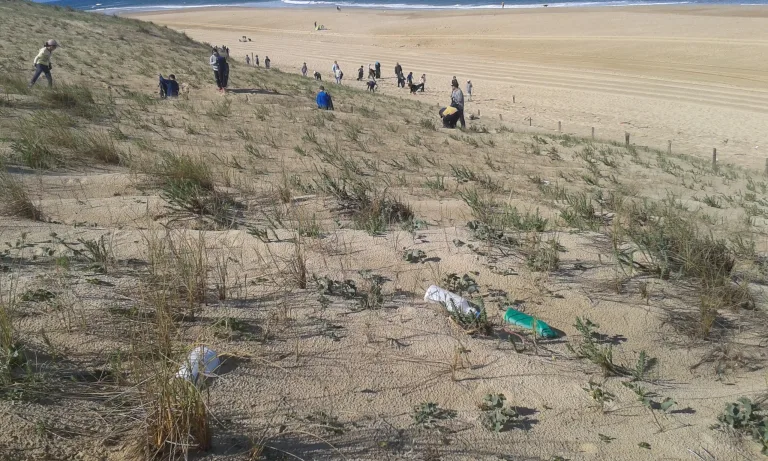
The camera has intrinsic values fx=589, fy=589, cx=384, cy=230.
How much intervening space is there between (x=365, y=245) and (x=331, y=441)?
233cm

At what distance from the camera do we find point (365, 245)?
189 inches

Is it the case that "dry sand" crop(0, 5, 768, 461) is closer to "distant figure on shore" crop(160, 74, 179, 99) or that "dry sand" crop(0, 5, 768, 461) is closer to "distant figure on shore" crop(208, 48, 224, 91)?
"distant figure on shore" crop(160, 74, 179, 99)

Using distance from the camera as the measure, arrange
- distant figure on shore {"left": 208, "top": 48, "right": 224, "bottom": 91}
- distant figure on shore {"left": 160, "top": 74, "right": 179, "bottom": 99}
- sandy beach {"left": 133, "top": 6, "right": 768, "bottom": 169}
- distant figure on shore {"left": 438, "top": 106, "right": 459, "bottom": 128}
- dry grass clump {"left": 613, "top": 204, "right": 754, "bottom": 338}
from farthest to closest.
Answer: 1. sandy beach {"left": 133, "top": 6, "right": 768, "bottom": 169}
2. distant figure on shore {"left": 438, "top": 106, "right": 459, "bottom": 128}
3. distant figure on shore {"left": 208, "top": 48, "right": 224, "bottom": 91}
4. distant figure on shore {"left": 160, "top": 74, "right": 179, "bottom": 99}
5. dry grass clump {"left": 613, "top": 204, "right": 754, "bottom": 338}

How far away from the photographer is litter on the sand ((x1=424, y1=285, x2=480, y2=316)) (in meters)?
3.72

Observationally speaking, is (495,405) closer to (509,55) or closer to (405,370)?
(405,370)

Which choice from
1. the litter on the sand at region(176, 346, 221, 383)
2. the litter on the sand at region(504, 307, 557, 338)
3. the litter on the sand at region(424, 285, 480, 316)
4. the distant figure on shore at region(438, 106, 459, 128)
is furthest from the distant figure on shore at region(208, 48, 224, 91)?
the litter on the sand at region(176, 346, 221, 383)

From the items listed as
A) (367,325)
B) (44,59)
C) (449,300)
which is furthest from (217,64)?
(367,325)

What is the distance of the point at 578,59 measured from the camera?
41.6m

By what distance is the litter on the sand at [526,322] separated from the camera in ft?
11.9

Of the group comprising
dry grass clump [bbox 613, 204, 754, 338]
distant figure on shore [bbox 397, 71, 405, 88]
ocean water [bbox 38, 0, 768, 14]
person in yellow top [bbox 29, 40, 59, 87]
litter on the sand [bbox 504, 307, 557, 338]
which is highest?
A: ocean water [bbox 38, 0, 768, 14]

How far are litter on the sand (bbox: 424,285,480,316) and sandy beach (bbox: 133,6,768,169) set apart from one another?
59.8 feet

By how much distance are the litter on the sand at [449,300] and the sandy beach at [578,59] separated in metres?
18.2

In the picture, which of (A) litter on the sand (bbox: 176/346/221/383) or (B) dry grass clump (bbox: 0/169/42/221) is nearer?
(A) litter on the sand (bbox: 176/346/221/383)

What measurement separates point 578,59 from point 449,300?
42.0m
